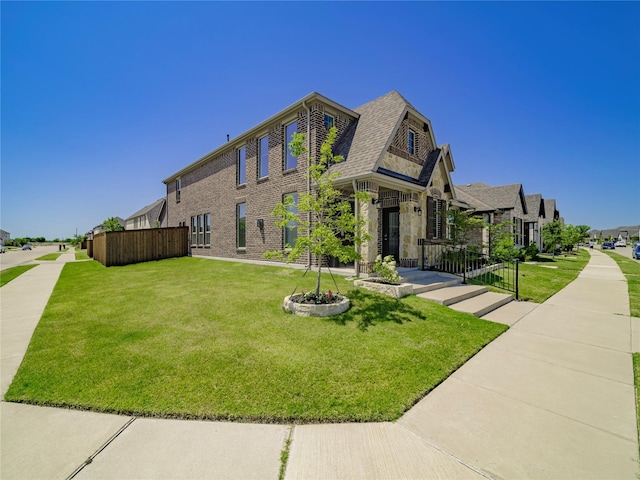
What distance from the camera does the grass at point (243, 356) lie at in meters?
3.09

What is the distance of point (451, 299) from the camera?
713 cm

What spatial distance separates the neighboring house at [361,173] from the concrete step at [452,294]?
230cm

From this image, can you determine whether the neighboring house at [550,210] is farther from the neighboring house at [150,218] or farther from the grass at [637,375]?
the neighboring house at [150,218]

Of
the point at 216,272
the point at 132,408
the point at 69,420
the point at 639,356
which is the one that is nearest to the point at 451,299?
the point at 639,356

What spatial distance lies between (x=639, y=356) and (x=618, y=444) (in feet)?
10.6

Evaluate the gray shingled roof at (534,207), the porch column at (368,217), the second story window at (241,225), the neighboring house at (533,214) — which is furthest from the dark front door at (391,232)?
the gray shingled roof at (534,207)

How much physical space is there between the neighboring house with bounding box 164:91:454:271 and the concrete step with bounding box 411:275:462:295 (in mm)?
1629

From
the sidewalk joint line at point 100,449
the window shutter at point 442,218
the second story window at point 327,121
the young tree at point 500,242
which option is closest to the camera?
the sidewalk joint line at point 100,449

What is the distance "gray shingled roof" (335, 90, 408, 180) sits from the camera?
9.29 meters

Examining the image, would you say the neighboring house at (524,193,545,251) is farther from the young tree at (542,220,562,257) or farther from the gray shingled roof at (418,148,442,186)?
the gray shingled roof at (418,148,442,186)

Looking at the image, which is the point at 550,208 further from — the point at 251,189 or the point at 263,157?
the point at 251,189

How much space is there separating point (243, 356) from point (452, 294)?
6.17m

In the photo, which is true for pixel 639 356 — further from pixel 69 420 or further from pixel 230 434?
pixel 69 420

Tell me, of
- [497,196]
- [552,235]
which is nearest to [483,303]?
[497,196]
